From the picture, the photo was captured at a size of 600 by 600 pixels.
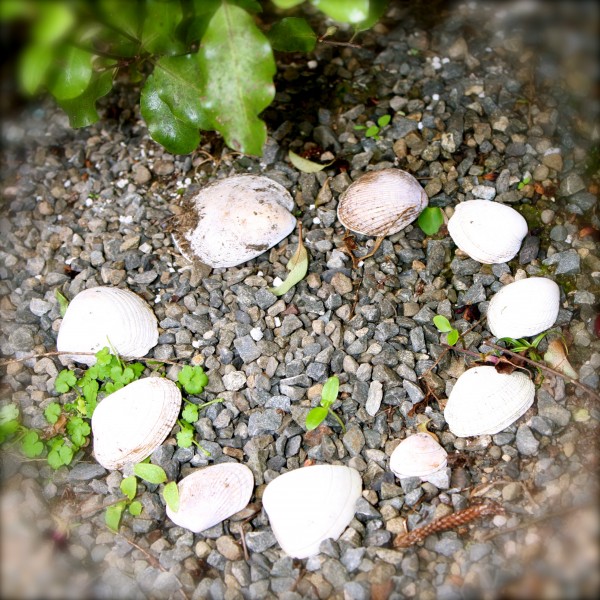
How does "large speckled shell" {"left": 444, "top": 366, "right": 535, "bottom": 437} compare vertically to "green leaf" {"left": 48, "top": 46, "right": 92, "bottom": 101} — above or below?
below

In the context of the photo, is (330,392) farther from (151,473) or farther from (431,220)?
(431,220)

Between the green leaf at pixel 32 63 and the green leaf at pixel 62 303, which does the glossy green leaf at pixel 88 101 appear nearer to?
the green leaf at pixel 62 303

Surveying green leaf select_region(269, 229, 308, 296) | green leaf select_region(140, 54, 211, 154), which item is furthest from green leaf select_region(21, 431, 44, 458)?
green leaf select_region(140, 54, 211, 154)

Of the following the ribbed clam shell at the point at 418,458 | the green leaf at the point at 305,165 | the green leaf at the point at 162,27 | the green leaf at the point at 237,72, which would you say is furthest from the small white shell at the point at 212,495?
the green leaf at the point at 162,27

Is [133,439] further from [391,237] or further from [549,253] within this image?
[549,253]

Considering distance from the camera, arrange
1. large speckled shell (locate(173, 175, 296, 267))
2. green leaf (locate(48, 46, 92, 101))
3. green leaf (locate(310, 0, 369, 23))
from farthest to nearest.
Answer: large speckled shell (locate(173, 175, 296, 267)) < green leaf (locate(48, 46, 92, 101)) < green leaf (locate(310, 0, 369, 23))

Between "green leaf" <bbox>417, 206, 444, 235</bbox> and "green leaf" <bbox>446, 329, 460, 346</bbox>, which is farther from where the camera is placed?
"green leaf" <bbox>417, 206, 444, 235</bbox>

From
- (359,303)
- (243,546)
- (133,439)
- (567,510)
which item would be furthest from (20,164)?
(567,510)

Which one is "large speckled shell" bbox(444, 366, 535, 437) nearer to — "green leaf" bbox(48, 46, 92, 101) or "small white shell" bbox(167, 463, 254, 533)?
"small white shell" bbox(167, 463, 254, 533)
